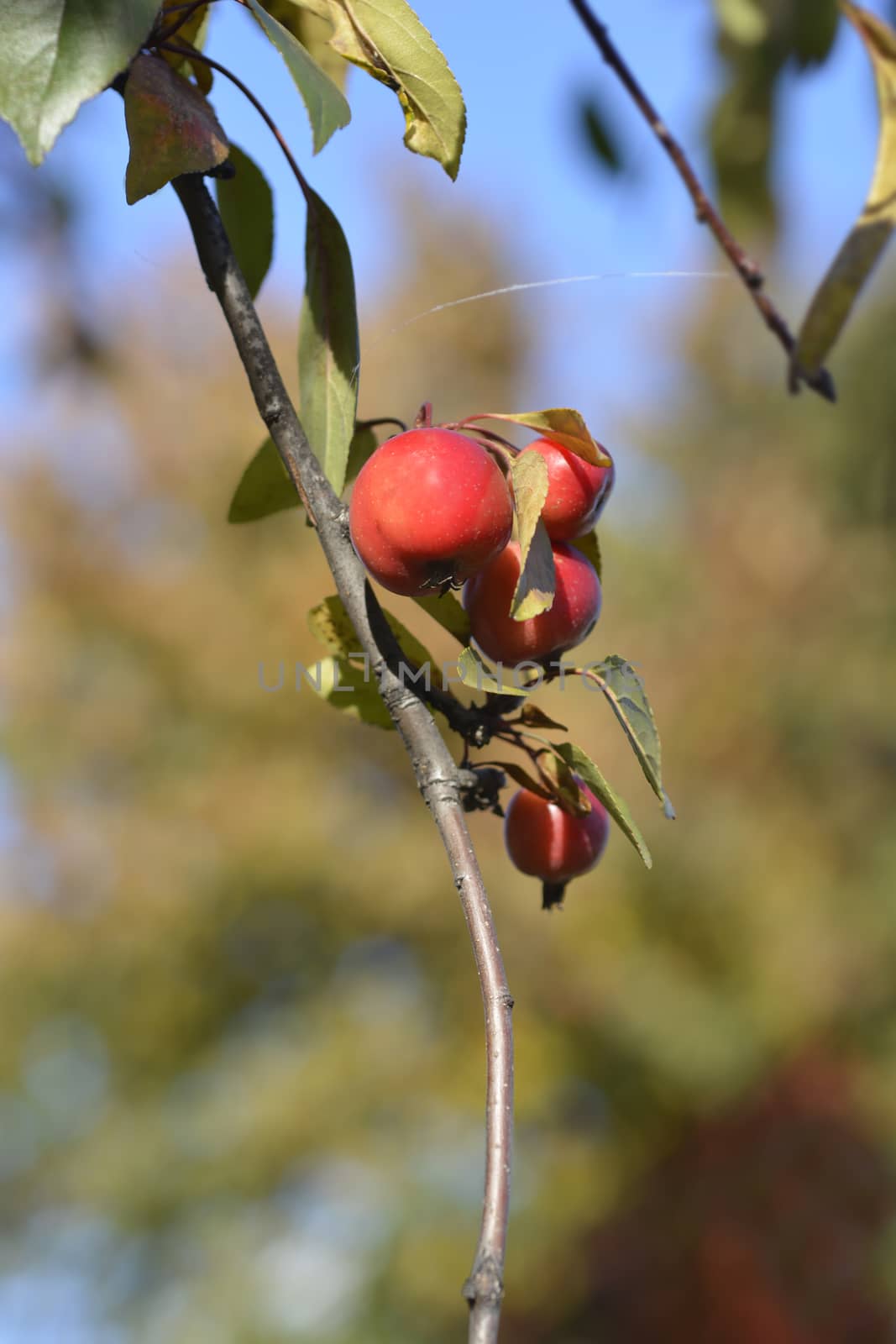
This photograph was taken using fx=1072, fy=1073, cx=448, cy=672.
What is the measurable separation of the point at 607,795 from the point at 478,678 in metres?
0.06

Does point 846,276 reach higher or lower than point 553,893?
higher

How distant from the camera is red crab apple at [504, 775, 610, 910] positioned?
50 cm

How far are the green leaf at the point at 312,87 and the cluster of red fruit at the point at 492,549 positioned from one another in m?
0.12

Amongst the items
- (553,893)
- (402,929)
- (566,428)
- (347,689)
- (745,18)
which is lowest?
(402,929)

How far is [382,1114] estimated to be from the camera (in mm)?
6871

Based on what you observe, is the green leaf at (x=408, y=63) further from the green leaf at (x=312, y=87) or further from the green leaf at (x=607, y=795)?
the green leaf at (x=607, y=795)

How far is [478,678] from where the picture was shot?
1.28 ft

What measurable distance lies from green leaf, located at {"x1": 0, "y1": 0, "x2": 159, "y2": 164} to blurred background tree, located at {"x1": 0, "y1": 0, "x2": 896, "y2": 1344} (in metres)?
6.16

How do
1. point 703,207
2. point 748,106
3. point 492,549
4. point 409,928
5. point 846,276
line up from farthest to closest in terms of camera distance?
point 409,928
point 748,106
point 703,207
point 846,276
point 492,549

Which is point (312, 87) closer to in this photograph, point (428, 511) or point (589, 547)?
point (428, 511)

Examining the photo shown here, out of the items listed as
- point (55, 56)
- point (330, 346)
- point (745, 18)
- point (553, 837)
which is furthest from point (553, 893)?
point (745, 18)

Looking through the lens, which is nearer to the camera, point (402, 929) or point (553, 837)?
point (553, 837)

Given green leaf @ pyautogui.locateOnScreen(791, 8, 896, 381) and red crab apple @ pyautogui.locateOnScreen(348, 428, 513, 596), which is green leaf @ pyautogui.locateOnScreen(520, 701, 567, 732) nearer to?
red crab apple @ pyautogui.locateOnScreen(348, 428, 513, 596)

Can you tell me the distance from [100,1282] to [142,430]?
20.4 feet
